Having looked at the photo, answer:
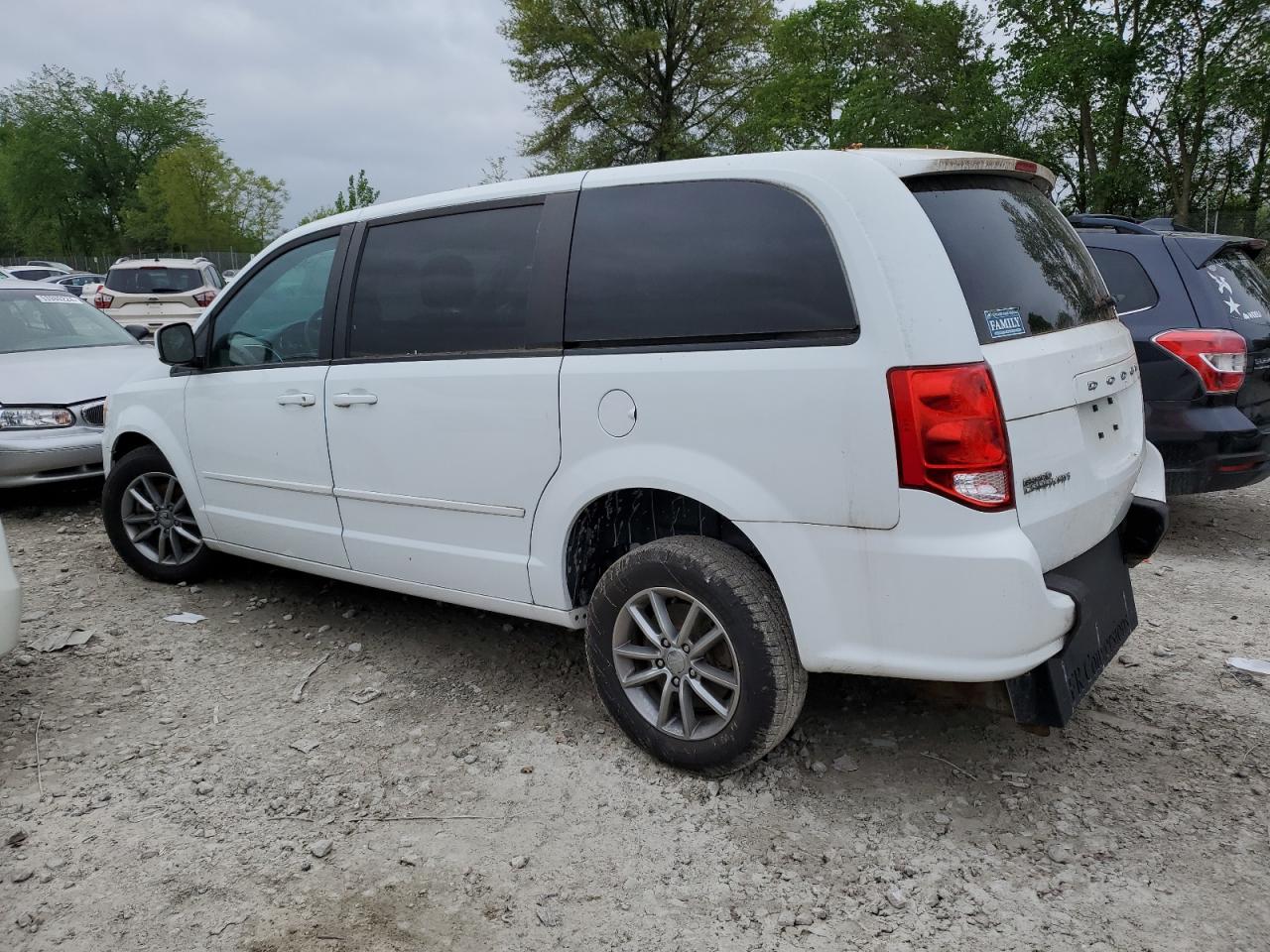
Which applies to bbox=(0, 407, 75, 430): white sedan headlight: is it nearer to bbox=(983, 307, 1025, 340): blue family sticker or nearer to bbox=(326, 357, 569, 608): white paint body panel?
bbox=(326, 357, 569, 608): white paint body panel

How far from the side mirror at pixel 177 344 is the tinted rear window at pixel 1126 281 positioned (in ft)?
15.1

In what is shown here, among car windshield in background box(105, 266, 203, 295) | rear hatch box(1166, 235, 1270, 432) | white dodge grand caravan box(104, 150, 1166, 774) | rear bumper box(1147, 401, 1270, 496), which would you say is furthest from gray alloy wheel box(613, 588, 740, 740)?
car windshield in background box(105, 266, 203, 295)

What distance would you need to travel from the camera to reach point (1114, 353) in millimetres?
3158

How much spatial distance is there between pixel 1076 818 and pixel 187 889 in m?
2.50

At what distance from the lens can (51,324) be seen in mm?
8156

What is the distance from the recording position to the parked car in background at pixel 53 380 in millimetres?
6719

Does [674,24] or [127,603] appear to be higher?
[674,24]

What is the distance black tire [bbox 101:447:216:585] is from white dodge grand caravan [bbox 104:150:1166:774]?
141 cm

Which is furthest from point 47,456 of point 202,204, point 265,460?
point 202,204

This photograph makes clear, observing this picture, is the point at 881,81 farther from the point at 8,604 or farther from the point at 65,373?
the point at 8,604

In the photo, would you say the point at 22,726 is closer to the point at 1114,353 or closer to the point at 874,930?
the point at 874,930

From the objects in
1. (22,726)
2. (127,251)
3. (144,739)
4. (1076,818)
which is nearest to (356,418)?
(144,739)

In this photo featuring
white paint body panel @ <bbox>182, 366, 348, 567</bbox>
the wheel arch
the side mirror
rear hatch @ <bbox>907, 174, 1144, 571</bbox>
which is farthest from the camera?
the side mirror

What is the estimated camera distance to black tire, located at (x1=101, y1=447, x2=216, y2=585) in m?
5.01
